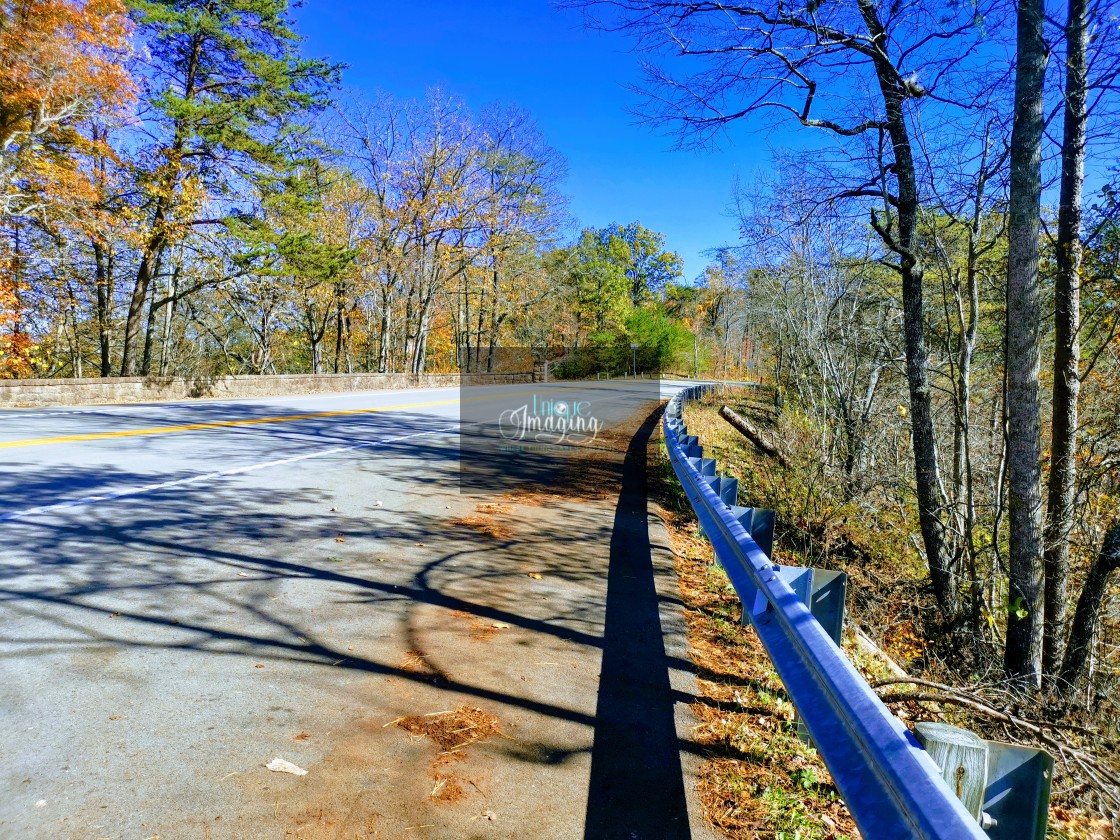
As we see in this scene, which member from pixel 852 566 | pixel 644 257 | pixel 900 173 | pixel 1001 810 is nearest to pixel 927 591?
pixel 852 566

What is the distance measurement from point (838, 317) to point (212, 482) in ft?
39.5

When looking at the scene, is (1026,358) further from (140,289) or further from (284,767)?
(140,289)

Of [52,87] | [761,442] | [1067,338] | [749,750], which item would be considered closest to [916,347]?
[1067,338]

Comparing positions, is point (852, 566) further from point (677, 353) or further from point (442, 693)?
point (677, 353)

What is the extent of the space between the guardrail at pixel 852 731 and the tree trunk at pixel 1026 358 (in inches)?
124

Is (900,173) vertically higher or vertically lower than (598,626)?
higher

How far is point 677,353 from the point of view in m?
61.3

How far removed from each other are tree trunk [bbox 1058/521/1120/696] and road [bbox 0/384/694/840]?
323 centimetres

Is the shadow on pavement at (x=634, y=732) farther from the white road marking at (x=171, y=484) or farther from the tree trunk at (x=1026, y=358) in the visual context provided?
the white road marking at (x=171, y=484)

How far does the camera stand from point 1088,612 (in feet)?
16.0

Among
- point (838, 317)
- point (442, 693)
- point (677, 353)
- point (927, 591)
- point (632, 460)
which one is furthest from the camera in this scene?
point (677, 353)

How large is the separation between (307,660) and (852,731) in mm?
2448

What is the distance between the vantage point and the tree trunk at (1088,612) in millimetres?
4684

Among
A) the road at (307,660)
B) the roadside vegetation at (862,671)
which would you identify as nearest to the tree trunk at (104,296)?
the road at (307,660)
